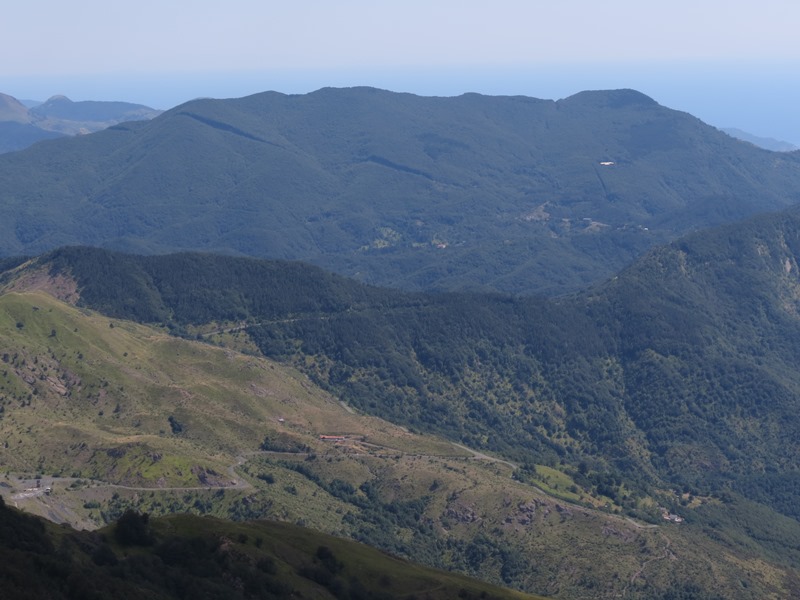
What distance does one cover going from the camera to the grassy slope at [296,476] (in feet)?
478

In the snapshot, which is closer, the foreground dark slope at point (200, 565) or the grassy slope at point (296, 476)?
the foreground dark slope at point (200, 565)

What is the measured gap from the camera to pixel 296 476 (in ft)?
543

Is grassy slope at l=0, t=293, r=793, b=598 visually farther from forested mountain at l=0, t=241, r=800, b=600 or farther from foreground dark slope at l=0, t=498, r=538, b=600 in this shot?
foreground dark slope at l=0, t=498, r=538, b=600

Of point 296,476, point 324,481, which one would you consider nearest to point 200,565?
point 296,476

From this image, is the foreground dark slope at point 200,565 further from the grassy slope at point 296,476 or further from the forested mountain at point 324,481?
the forested mountain at point 324,481

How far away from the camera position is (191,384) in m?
186

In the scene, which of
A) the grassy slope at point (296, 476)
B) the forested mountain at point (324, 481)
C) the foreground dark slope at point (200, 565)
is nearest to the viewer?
the foreground dark slope at point (200, 565)

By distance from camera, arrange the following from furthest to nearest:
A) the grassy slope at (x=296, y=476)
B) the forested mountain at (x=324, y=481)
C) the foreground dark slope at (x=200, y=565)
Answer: the grassy slope at (x=296, y=476), the forested mountain at (x=324, y=481), the foreground dark slope at (x=200, y=565)

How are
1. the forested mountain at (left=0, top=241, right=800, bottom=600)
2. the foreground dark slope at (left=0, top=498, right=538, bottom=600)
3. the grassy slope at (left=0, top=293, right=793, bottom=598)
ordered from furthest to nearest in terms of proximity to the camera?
the grassy slope at (left=0, top=293, right=793, bottom=598) < the forested mountain at (left=0, top=241, right=800, bottom=600) < the foreground dark slope at (left=0, top=498, right=538, bottom=600)

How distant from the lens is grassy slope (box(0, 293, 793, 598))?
145750 mm

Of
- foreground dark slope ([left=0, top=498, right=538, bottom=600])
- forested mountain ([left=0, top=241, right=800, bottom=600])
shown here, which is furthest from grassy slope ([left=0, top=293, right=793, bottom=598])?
foreground dark slope ([left=0, top=498, right=538, bottom=600])

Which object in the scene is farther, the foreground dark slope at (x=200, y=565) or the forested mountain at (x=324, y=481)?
the forested mountain at (x=324, y=481)

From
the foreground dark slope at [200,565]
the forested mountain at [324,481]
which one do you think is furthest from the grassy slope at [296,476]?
the foreground dark slope at [200,565]

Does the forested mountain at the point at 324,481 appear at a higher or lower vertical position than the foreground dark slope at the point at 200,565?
lower
